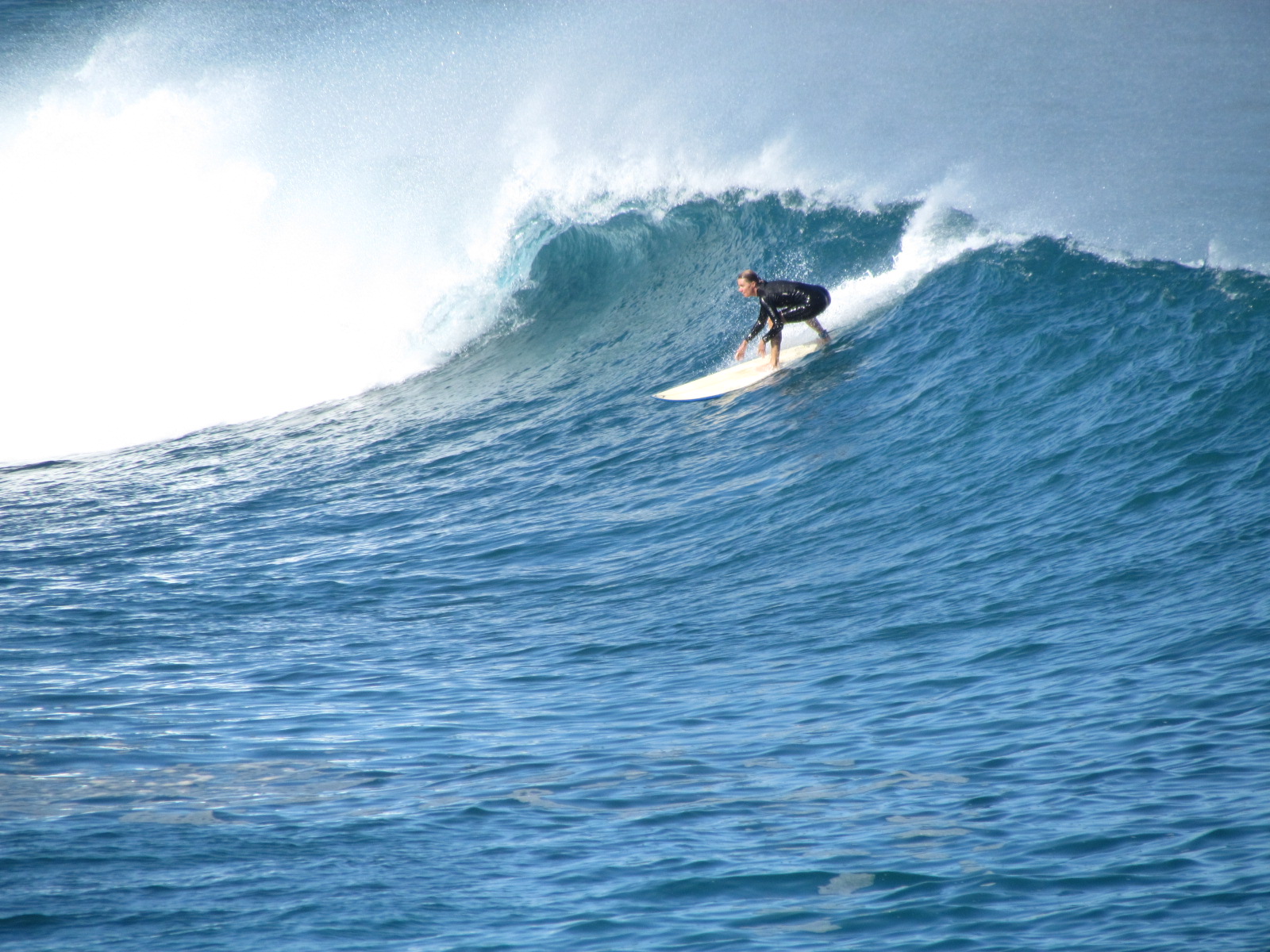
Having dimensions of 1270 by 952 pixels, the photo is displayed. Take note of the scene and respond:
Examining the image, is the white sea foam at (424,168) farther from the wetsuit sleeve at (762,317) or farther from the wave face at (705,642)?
the wave face at (705,642)

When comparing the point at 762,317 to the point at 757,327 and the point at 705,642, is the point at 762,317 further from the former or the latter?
the point at 705,642

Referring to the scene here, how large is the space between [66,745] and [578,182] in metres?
12.3

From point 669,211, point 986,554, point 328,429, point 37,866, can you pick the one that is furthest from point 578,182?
point 37,866

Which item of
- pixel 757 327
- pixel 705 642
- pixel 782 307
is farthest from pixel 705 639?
pixel 782 307

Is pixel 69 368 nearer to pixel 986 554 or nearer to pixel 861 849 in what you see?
pixel 986 554

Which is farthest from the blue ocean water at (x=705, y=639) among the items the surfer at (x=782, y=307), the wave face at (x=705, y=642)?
the surfer at (x=782, y=307)

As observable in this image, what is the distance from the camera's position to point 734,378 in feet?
42.0

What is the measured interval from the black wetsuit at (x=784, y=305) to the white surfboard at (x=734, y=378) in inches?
14.1

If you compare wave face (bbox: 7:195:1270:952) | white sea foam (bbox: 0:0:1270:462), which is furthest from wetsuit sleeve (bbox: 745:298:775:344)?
white sea foam (bbox: 0:0:1270:462)

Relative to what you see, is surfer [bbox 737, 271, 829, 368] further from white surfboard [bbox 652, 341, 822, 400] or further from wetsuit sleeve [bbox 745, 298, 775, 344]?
white surfboard [bbox 652, 341, 822, 400]

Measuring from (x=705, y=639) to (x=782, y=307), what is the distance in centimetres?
571

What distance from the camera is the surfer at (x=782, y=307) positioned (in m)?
12.4

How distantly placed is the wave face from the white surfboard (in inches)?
13.7

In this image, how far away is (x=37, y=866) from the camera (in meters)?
4.79
